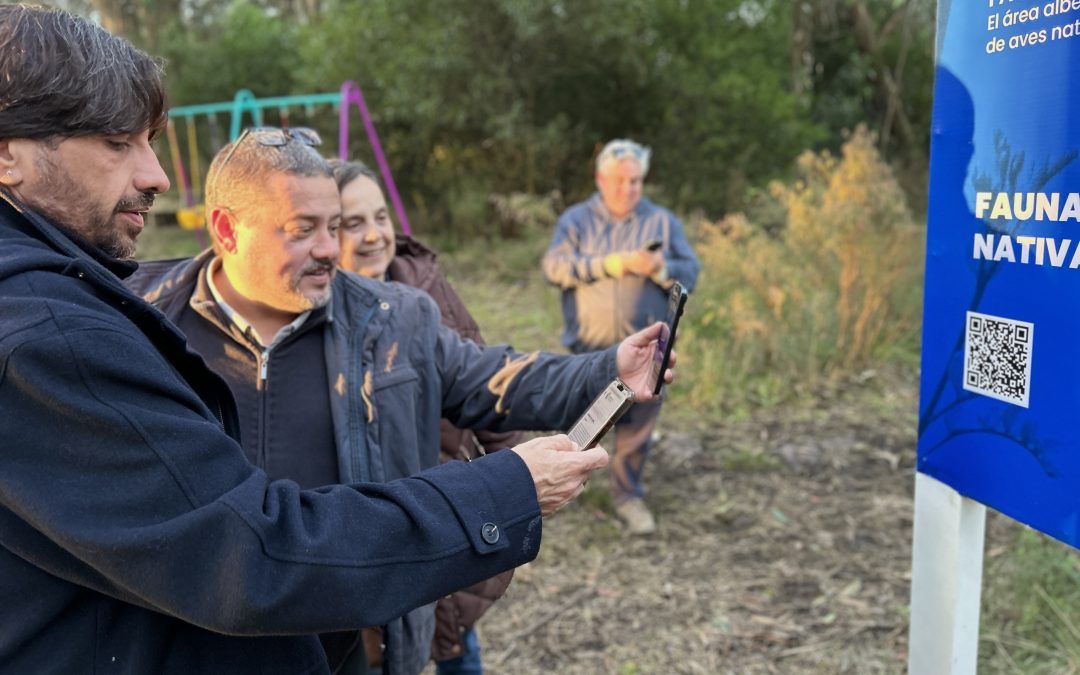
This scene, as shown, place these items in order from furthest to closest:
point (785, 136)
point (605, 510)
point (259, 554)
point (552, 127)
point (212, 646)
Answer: point (785, 136) → point (552, 127) → point (605, 510) → point (212, 646) → point (259, 554)

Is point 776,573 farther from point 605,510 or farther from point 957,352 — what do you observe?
point 957,352

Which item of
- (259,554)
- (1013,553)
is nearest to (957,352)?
(259,554)

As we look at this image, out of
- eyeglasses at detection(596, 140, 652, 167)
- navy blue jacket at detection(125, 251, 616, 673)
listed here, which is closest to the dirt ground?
navy blue jacket at detection(125, 251, 616, 673)

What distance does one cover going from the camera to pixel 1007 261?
5.79 ft

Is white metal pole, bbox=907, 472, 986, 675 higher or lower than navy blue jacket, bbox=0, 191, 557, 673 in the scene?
lower

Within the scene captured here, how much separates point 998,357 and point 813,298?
498 centimetres

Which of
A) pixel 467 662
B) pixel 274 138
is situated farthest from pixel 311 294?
pixel 467 662

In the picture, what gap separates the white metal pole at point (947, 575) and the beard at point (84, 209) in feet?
5.86

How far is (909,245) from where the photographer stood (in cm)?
695

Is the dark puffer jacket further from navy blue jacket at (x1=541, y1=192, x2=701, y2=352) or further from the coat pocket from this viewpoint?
navy blue jacket at (x1=541, y1=192, x2=701, y2=352)

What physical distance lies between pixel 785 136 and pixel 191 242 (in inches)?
394

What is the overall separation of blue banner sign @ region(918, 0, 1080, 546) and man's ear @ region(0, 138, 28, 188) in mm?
1700

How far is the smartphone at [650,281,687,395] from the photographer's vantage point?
Answer: 175cm

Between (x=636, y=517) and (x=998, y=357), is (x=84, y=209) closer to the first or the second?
(x=998, y=357)
